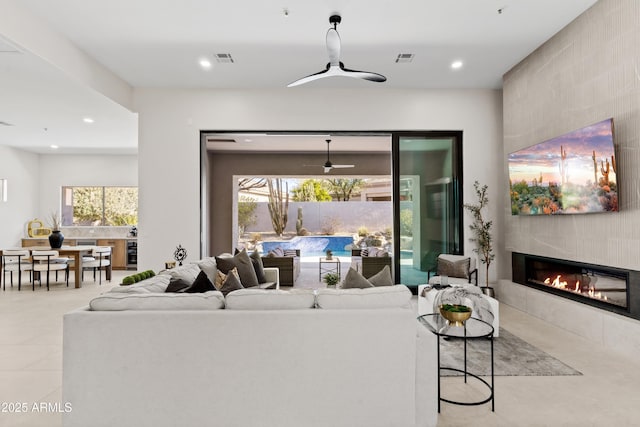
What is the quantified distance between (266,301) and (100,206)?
9786mm

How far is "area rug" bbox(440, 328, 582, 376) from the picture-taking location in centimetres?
310

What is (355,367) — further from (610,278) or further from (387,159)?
(387,159)

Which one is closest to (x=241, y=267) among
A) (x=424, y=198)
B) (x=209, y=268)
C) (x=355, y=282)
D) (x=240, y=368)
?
(x=209, y=268)

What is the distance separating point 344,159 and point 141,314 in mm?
7920

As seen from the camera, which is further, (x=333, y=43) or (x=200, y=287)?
(x=333, y=43)

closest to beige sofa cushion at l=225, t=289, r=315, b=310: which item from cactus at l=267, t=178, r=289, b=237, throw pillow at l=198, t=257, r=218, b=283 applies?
throw pillow at l=198, t=257, r=218, b=283

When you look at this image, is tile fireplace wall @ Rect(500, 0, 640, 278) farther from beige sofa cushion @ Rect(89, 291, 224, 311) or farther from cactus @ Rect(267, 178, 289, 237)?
cactus @ Rect(267, 178, 289, 237)

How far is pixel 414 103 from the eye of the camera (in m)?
6.20

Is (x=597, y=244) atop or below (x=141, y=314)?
atop

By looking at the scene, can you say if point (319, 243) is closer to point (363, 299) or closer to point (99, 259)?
point (99, 259)

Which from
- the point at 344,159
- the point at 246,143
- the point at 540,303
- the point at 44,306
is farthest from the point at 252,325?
the point at 344,159

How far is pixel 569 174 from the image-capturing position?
13.3 ft

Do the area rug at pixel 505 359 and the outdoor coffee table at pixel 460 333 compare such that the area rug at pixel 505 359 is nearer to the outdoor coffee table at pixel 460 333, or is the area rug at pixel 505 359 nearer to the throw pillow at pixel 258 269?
the outdoor coffee table at pixel 460 333

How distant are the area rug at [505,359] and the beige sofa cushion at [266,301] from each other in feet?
4.45
